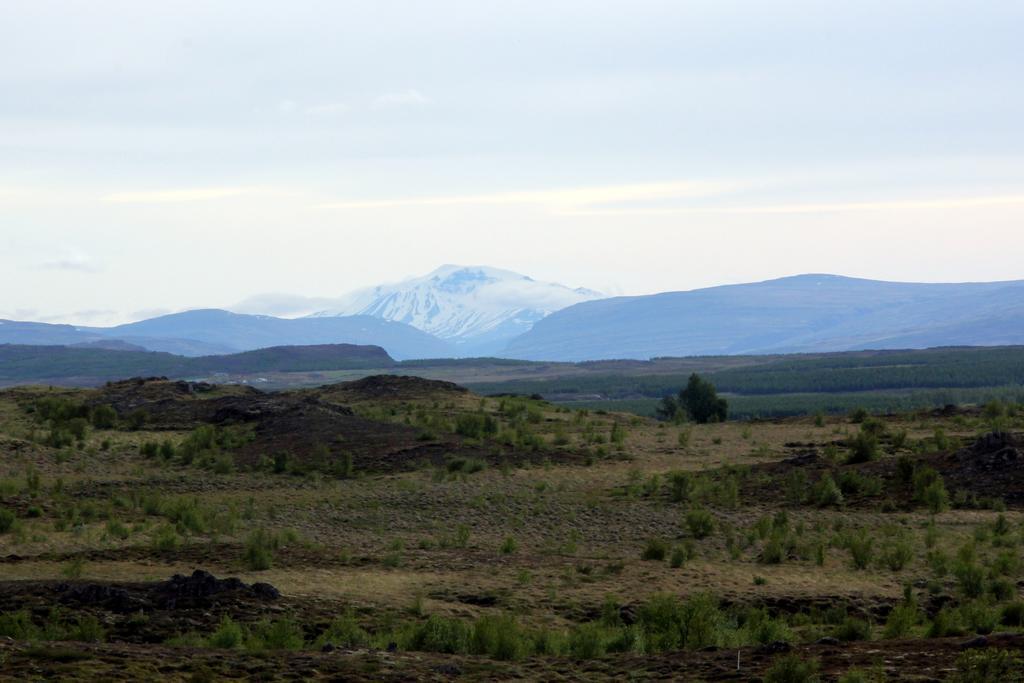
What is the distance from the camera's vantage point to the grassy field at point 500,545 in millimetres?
16906

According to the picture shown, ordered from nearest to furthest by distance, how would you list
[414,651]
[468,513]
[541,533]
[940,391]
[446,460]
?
[414,651] → [541,533] → [468,513] → [446,460] → [940,391]

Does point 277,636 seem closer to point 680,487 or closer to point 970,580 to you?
point 970,580

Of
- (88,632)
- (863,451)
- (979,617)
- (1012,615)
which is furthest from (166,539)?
(863,451)

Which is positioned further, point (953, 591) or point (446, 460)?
point (446, 460)

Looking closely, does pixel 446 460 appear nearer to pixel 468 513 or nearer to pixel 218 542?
pixel 468 513

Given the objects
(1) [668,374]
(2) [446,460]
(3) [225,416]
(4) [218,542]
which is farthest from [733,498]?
(1) [668,374]

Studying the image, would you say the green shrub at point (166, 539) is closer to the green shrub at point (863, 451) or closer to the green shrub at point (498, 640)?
the green shrub at point (498, 640)

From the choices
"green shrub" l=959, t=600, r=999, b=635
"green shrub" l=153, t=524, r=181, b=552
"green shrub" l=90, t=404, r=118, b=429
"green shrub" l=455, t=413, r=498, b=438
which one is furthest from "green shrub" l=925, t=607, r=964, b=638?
"green shrub" l=90, t=404, r=118, b=429

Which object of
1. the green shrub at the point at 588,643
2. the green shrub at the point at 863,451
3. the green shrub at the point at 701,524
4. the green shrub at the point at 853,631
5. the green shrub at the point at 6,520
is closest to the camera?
the green shrub at the point at 588,643

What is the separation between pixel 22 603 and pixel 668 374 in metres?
178

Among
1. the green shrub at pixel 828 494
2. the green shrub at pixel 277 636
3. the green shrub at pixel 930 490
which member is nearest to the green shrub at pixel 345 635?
the green shrub at pixel 277 636

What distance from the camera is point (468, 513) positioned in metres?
32.8

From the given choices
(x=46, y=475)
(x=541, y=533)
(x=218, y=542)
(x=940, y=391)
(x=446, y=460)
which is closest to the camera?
(x=218, y=542)

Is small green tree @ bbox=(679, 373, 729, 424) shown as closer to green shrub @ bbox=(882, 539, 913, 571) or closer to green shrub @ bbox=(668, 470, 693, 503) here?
green shrub @ bbox=(668, 470, 693, 503)
